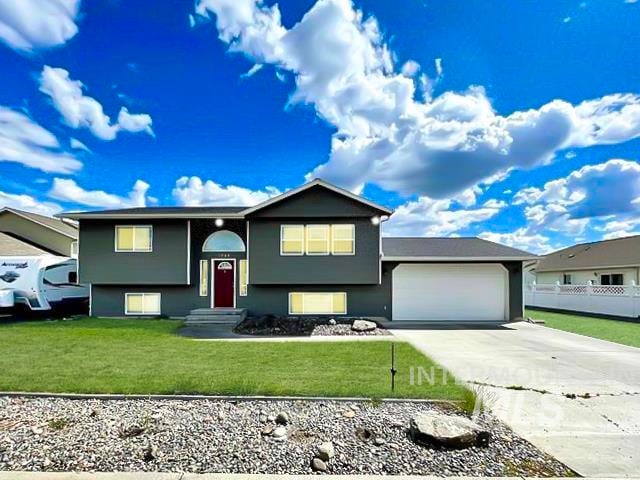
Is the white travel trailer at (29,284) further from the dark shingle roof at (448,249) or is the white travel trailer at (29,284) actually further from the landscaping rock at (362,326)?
the dark shingle roof at (448,249)

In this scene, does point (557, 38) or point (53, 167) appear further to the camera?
point (53, 167)

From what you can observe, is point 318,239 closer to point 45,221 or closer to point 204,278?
point 204,278

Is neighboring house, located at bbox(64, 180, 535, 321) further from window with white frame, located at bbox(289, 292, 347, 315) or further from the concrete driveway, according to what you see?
the concrete driveway

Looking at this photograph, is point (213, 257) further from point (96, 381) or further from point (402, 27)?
point (402, 27)

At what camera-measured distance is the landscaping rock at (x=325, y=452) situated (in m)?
3.56

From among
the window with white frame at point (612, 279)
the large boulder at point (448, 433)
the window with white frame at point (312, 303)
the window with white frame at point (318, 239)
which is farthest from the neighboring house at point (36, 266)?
Result: the window with white frame at point (612, 279)

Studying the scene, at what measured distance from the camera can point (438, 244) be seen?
18094mm

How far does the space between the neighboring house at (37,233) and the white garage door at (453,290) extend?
57.2 feet

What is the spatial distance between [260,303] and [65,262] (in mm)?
9478

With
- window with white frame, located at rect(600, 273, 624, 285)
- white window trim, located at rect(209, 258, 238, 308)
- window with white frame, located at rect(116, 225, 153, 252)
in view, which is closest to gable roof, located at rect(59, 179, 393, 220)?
window with white frame, located at rect(116, 225, 153, 252)

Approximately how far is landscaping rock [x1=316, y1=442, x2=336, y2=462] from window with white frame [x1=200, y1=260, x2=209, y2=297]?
40.8 ft

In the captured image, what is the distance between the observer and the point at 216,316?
13.9 meters

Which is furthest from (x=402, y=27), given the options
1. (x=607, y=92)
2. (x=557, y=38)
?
(x=607, y=92)

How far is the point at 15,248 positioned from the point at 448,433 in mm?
20704
